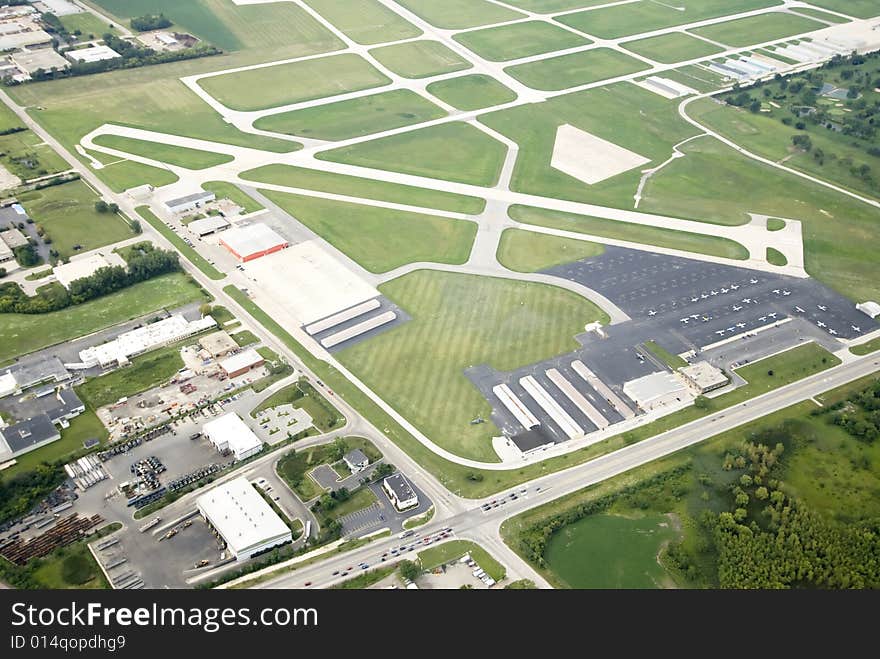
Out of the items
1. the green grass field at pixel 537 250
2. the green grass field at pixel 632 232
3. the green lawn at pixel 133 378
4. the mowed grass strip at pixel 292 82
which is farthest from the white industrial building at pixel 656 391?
the mowed grass strip at pixel 292 82

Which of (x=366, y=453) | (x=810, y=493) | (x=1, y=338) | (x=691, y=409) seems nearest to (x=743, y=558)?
(x=810, y=493)

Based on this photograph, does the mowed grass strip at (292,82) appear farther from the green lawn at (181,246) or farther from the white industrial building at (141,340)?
the white industrial building at (141,340)

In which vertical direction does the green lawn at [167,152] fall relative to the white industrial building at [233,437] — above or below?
above

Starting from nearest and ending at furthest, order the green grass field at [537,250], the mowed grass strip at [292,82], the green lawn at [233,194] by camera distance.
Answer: the green grass field at [537,250] < the green lawn at [233,194] < the mowed grass strip at [292,82]

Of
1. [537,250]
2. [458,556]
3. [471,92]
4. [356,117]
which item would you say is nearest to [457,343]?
[537,250]

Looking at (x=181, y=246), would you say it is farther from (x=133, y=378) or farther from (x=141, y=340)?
(x=133, y=378)

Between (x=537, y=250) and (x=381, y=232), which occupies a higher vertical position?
(x=537, y=250)

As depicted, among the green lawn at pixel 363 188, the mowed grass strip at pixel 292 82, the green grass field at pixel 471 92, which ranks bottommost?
the green lawn at pixel 363 188
